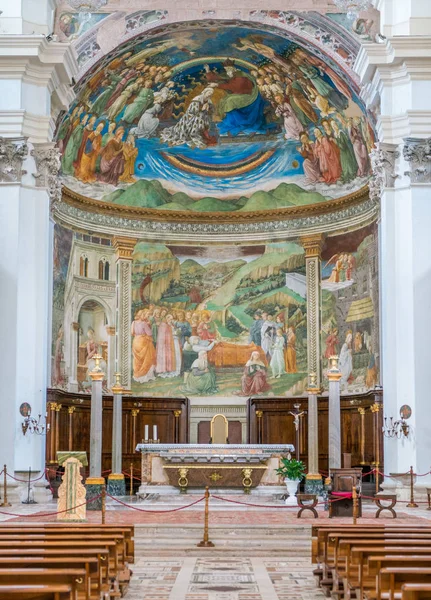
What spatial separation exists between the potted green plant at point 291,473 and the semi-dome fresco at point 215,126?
29.6 feet

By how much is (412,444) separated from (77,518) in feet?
27.4

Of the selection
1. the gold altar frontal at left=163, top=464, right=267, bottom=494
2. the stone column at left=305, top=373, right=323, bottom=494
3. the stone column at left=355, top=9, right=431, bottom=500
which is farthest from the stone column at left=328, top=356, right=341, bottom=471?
the gold altar frontal at left=163, top=464, right=267, bottom=494

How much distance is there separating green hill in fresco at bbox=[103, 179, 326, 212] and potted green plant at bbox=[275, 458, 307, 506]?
996cm

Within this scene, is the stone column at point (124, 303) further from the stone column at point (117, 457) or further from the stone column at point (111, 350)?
the stone column at point (117, 457)

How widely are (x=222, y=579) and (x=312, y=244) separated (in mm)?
18821

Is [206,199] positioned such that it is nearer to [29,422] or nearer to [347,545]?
[29,422]

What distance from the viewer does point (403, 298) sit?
2492 centimetres

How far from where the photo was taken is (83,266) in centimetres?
3083

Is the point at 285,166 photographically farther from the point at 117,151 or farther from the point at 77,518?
the point at 77,518

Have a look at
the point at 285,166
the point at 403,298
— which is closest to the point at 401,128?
the point at 403,298

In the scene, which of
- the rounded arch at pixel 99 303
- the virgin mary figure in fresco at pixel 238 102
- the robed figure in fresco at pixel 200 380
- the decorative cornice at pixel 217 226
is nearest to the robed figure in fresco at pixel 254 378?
the robed figure in fresco at pixel 200 380

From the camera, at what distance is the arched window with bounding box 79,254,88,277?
3073cm

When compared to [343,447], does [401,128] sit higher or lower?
higher

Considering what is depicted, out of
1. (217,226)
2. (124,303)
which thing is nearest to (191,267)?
(217,226)
